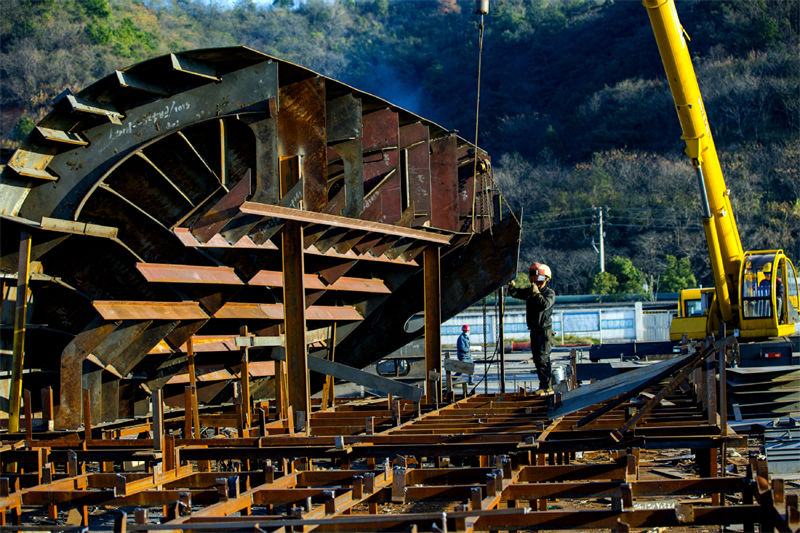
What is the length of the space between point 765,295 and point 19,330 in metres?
13.9

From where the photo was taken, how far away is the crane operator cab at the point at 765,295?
18.2 metres

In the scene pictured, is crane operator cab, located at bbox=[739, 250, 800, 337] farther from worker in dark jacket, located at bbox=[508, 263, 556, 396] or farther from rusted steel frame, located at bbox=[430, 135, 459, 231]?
worker in dark jacket, located at bbox=[508, 263, 556, 396]

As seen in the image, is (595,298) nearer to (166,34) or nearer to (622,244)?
(622,244)

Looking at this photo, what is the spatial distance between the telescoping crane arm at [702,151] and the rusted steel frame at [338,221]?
6254 millimetres

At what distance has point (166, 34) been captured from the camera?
3398 inches

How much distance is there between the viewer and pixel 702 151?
18094mm

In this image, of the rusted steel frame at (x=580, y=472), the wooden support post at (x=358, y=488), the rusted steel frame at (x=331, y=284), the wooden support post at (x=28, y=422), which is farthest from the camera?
the rusted steel frame at (x=331, y=284)

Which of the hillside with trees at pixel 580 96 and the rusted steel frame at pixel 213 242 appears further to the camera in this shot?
the hillside with trees at pixel 580 96

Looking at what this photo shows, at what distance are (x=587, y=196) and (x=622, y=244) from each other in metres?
4.05

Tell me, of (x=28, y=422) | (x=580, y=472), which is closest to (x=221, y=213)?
(x=28, y=422)

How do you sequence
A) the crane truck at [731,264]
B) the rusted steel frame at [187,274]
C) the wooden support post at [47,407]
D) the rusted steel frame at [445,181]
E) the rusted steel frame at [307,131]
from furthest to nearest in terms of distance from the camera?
the crane truck at [731,264]
the rusted steel frame at [445,181]
the rusted steel frame at [307,131]
the rusted steel frame at [187,274]
the wooden support post at [47,407]

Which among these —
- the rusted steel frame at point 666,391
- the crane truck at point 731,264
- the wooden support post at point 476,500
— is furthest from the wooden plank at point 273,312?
the crane truck at point 731,264

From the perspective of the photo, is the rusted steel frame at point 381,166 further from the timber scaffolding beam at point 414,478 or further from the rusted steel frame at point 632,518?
the rusted steel frame at point 632,518

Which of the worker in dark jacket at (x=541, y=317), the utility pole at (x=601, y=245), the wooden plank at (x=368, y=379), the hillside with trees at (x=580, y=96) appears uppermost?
the hillside with trees at (x=580, y=96)
